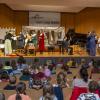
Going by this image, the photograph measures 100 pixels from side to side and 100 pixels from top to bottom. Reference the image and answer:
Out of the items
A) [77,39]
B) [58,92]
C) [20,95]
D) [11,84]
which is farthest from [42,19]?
[20,95]

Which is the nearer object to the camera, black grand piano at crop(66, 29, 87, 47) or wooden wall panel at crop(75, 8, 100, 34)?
black grand piano at crop(66, 29, 87, 47)

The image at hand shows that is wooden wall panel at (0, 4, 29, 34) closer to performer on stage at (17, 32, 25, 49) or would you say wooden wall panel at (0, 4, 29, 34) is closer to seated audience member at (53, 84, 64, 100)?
performer on stage at (17, 32, 25, 49)

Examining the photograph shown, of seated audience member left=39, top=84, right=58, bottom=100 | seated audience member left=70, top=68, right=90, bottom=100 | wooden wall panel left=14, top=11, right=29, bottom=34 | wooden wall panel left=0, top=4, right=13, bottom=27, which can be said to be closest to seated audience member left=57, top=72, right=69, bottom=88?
seated audience member left=70, top=68, right=90, bottom=100

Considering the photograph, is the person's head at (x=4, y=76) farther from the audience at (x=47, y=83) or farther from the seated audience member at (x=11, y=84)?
the seated audience member at (x=11, y=84)

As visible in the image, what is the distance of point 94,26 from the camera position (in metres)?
22.1

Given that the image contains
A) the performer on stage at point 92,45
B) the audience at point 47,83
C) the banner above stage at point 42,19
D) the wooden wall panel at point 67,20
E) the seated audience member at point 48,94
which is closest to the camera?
the seated audience member at point 48,94

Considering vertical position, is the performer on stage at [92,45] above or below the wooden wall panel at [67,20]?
below

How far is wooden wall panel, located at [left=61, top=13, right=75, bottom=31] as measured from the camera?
23.2 meters

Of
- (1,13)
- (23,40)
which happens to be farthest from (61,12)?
(23,40)

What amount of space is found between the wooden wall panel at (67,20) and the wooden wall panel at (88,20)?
407mm

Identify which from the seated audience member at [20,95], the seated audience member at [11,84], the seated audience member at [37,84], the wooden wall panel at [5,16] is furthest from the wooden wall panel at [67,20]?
the seated audience member at [20,95]

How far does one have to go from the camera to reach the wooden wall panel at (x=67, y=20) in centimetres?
2322

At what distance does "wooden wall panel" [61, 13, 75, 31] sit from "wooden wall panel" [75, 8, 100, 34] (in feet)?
1.33

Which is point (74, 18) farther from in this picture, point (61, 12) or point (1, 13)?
point (1, 13)
